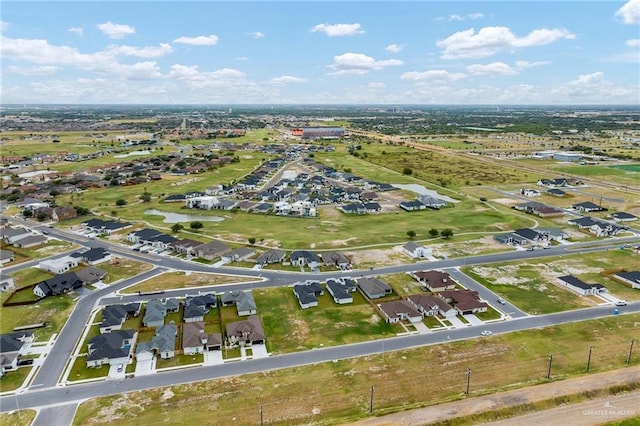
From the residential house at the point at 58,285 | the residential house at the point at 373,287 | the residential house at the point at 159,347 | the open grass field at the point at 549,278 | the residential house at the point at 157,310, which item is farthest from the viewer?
the residential house at the point at 373,287

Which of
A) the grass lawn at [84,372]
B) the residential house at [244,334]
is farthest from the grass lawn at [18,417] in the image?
the residential house at [244,334]

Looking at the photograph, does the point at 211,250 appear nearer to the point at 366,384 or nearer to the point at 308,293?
the point at 308,293

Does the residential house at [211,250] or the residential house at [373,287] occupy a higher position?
the residential house at [211,250]

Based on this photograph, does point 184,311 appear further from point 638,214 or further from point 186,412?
point 638,214

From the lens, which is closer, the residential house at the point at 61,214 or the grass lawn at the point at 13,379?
the grass lawn at the point at 13,379

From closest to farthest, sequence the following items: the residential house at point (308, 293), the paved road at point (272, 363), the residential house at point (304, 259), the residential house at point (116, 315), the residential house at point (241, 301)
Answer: the paved road at point (272, 363) < the residential house at point (116, 315) < the residential house at point (241, 301) < the residential house at point (308, 293) < the residential house at point (304, 259)

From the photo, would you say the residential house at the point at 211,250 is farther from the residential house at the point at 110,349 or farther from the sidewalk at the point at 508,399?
the sidewalk at the point at 508,399

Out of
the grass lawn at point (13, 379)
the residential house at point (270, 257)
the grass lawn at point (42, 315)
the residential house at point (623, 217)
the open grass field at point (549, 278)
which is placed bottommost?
the grass lawn at point (13, 379)

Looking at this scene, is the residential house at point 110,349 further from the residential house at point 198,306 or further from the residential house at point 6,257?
the residential house at point 6,257
